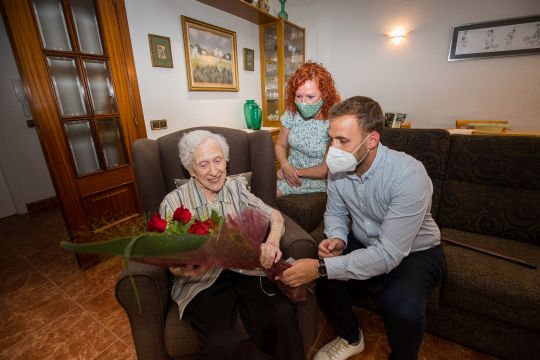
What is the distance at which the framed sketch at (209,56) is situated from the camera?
267cm

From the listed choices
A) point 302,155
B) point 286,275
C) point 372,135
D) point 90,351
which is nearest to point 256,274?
point 286,275

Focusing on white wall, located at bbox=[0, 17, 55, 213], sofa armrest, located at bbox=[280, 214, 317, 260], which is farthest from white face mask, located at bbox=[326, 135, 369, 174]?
white wall, located at bbox=[0, 17, 55, 213]

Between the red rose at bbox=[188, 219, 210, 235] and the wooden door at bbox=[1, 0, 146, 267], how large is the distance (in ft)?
4.23

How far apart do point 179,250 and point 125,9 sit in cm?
237

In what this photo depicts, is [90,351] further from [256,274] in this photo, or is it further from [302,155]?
[302,155]

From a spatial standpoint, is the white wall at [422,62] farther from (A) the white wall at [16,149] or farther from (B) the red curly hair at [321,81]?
(A) the white wall at [16,149]

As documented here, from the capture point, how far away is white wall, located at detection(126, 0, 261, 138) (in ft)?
7.55

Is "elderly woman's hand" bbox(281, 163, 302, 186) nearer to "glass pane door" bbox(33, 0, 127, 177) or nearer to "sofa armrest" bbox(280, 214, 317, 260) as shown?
"sofa armrest" bbox(280, 214, 317, 260)

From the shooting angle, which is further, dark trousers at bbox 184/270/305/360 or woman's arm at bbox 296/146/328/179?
woman's arm at bbox 296/146/328/179

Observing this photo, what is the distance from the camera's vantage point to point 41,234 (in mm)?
2707

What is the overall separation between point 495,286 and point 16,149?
14.3ft

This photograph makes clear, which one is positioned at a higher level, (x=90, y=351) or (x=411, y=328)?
(x=411, y=328)

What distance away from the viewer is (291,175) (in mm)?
1840

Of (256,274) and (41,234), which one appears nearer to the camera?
(256,274)
